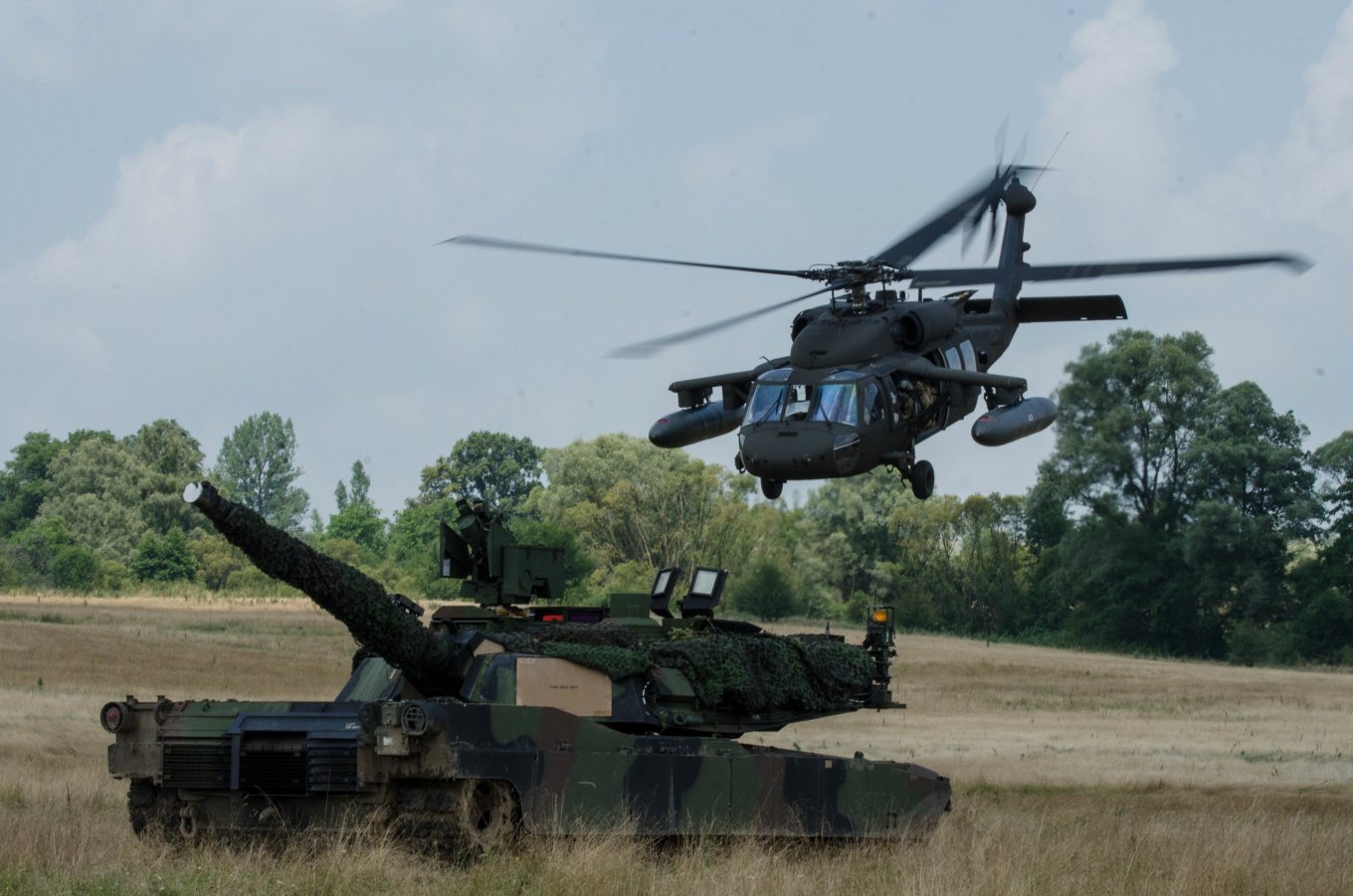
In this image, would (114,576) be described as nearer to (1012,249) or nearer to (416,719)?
(1012,249)

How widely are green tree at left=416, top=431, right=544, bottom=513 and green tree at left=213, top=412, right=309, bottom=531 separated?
17.3 metres

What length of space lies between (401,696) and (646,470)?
97.1 feet

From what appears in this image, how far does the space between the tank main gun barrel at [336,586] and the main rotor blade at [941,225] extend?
21.3 ft

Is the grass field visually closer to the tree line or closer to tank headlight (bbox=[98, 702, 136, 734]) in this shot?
tank headlight (bbox=[98, 702, 136, 734])

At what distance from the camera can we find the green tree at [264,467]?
8062 cm

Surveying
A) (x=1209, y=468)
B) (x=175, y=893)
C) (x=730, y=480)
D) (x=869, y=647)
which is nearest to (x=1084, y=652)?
(x=1209, y=468)

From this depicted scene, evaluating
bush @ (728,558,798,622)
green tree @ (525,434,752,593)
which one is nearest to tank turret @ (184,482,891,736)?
green tree @ (525,434,752,593)

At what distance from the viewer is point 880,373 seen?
56.2 ft

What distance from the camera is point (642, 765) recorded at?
42.5 ft

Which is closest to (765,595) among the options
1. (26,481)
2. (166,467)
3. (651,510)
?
(651,510)

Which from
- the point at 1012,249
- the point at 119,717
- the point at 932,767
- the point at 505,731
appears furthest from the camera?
the point at 932,767

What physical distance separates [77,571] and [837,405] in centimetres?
4792

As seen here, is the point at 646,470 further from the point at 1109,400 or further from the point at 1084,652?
the point at 1084,652

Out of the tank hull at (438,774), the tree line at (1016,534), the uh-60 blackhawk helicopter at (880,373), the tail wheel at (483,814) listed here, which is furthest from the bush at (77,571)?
the tail wheel at (483,814)
